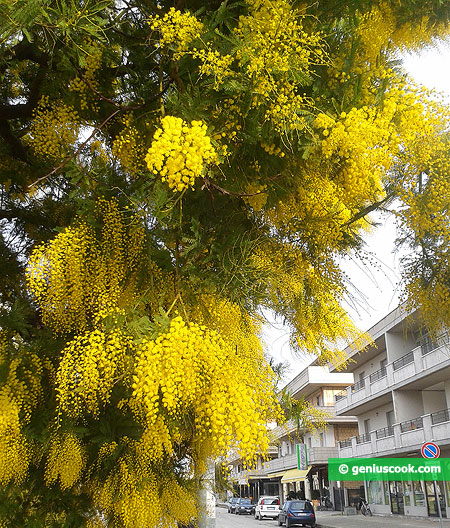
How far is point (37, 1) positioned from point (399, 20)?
2.09m

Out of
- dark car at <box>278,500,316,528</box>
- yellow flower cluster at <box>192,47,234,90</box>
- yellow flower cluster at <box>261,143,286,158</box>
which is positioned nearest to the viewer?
yellow flower cluster at <box>192,47,234,90</box>

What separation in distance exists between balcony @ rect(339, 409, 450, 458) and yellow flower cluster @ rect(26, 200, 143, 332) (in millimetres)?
16218

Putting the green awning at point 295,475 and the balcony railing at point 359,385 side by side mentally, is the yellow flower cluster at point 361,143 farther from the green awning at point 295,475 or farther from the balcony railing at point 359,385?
the green awning at point 295,475

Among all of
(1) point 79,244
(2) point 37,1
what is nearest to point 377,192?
(1) point 79,244

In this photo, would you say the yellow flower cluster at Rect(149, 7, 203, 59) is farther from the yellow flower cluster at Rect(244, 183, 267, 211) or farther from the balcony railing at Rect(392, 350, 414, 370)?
the balcony railing at Rect(392, 350, 414, 370)

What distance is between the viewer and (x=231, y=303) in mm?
2697

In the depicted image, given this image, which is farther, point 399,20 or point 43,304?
point 399,20

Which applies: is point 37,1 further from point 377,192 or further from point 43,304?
point 377,192

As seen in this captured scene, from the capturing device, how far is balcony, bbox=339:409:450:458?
56.6 ft

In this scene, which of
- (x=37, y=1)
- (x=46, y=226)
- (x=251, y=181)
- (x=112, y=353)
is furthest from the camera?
(x=46, y=226)

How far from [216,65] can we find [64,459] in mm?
2144

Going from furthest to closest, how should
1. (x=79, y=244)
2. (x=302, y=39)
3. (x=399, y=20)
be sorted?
(x=399, y=20)
(x=79, y=244)
(x=302, y=39)

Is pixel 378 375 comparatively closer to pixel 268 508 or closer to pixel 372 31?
pixel 268 508

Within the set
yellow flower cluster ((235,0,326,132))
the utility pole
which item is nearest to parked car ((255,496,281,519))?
the utility pole
